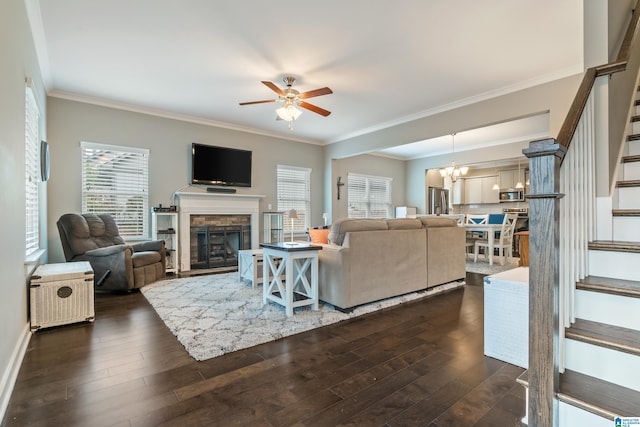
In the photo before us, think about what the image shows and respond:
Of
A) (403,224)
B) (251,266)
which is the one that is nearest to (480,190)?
(403,224)

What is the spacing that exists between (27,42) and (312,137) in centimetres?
521

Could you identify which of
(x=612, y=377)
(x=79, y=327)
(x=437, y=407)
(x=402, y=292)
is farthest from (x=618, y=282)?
(x=79, y=327)

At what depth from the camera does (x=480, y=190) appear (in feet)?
32.2

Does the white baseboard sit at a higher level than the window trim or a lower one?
lower

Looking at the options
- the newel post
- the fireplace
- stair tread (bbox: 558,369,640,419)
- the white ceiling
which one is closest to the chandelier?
the white ceiling

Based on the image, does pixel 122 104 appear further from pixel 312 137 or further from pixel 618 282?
pixel 618 282

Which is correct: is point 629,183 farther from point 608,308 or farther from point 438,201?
point 438,201

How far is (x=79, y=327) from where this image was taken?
2.93 metres

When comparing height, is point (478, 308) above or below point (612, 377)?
below

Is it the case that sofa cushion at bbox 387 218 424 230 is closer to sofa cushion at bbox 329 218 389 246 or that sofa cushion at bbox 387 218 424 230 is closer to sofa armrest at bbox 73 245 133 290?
sofa cushion at bbox 329 218 389 246

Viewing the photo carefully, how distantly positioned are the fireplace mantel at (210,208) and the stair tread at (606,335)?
5.48 metres

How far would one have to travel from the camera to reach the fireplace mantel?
5535mm

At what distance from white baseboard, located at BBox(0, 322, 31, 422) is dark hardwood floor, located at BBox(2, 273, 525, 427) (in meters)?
0.04

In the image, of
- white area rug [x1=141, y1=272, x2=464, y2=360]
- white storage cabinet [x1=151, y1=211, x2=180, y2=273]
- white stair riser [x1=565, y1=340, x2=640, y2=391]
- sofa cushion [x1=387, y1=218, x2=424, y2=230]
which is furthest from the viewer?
white storage cabinet [x1=151, y1=211, x2=180, y2=273]
